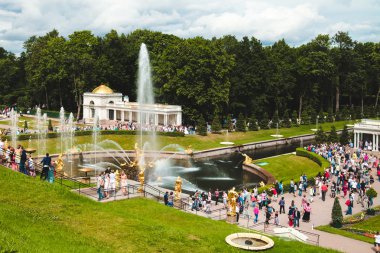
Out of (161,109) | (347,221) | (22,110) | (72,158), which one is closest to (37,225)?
(347,221)

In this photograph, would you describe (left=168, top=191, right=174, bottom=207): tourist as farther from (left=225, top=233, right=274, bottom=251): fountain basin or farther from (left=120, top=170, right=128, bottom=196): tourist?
(left=225, top=233, right=274, bottom=251): fountain basin

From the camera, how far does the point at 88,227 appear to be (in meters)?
23.8

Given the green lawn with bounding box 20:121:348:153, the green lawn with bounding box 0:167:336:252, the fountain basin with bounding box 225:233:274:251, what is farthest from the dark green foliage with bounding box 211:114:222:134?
the fountain basin with bounding box 225:233:274:251

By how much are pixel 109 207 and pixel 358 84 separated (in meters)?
102

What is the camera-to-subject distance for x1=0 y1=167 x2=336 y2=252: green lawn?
68.3 ft

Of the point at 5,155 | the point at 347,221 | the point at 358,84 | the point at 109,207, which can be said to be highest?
the point at 358,84

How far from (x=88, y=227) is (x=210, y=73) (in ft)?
215

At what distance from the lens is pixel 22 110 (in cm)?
10544

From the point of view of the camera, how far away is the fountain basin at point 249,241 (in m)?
A: 22.6

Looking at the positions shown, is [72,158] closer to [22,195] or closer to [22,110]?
[22,195]

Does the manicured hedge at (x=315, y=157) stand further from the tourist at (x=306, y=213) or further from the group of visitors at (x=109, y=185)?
the group of visitors at (x=109, y=185)

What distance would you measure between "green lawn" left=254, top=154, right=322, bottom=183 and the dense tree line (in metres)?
26.5

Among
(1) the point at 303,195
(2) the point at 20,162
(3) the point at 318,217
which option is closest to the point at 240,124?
(1) the point at 303,195

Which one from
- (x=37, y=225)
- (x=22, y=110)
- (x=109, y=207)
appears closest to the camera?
(x=37, y=225)
